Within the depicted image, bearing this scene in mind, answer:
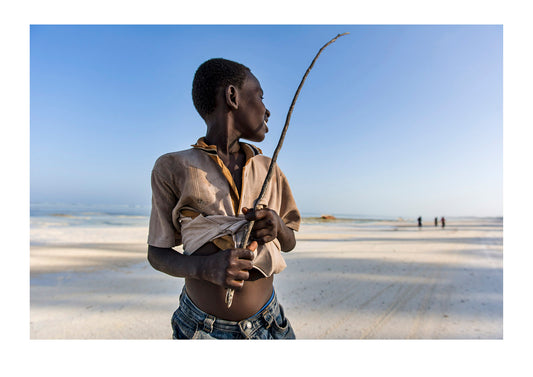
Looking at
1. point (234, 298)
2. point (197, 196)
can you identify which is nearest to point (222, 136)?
point (197, 196)

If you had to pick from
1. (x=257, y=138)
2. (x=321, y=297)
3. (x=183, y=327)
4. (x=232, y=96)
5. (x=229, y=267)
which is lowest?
(x=321, y=297)

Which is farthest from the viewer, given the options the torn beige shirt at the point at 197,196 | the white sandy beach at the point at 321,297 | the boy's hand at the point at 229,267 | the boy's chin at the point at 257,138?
the white sandy beach at the point at 321,297

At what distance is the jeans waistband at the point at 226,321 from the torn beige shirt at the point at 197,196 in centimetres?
16

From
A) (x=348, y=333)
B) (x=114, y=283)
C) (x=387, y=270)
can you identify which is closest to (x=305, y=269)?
(x=387, y=270)

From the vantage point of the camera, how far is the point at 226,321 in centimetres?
100

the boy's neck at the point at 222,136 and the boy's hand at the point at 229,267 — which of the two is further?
the boy's neck at the point at 222,136

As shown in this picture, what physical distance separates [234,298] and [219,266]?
20cm

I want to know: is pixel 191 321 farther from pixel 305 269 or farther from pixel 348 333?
pixel 305 269

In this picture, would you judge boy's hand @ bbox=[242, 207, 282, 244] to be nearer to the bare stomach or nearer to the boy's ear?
the bare stomach

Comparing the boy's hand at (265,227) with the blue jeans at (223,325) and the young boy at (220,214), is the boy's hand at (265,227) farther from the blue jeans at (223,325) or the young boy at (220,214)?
the blue jeans at (223,325)

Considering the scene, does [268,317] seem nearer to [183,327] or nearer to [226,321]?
[226,321]

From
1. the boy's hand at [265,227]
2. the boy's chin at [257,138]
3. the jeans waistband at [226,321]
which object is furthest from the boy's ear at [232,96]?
the jeans waistband at [226,321]

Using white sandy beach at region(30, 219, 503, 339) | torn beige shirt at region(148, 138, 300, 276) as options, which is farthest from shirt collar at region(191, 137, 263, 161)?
white sandy beach at region(30, 219, 503, 339)

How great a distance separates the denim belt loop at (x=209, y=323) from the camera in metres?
0.98
